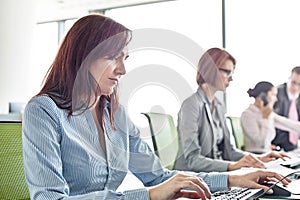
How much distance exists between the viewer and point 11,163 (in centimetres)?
111

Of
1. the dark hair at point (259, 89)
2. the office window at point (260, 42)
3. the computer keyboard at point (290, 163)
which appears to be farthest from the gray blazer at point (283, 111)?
the computer keyboard at point (290, 163)

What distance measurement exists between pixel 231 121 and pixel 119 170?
6.87 feet

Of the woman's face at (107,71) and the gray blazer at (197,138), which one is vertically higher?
the woman's face at (107,71)

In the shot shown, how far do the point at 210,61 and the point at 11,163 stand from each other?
56.7 inches

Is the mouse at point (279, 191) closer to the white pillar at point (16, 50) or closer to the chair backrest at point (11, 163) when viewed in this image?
the chair backrest at point (11, 163)

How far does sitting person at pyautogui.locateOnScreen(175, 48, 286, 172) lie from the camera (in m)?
2.05

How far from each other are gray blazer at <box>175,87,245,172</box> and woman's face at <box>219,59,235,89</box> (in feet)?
0.60

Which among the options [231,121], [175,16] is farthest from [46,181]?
[175,16]

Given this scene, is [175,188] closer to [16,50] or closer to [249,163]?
[249,163]

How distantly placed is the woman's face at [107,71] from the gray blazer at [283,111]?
2526 mm

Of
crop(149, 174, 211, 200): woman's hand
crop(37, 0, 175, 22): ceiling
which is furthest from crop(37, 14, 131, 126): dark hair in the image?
crop(37, 0, 175, 22): ceiling

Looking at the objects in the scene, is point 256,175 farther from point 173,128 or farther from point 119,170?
point 173,128

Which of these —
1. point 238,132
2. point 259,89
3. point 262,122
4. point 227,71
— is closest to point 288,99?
point 259,89

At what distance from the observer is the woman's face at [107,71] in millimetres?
1190
